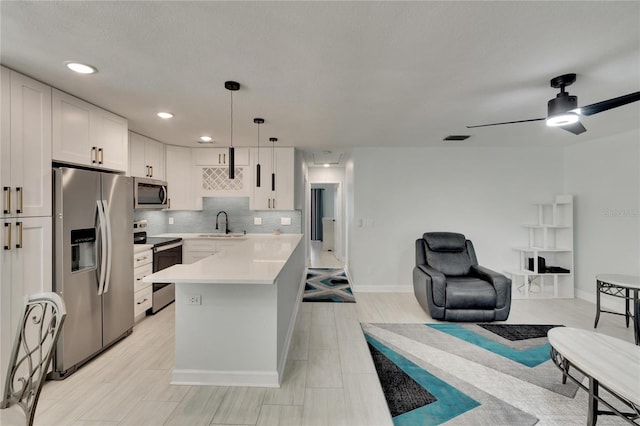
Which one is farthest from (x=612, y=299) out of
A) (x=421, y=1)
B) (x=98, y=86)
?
(x=98, y=86)

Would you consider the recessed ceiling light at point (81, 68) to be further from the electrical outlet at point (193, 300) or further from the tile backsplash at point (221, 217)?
the tile backsplash at point (221, 217)

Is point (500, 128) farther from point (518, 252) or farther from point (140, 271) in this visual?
point (140, 271)

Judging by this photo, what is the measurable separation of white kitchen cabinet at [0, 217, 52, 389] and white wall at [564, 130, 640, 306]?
249 inches

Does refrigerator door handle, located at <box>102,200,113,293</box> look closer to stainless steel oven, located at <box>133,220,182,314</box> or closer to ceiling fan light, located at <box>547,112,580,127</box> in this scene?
stainless steel oven, located at <box>133,220,182,314</box>

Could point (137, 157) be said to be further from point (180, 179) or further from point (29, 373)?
point (29, 373)

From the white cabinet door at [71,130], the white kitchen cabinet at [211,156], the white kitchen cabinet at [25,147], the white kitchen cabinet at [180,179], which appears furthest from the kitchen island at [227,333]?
the white kitchen cabinet at [211,156]

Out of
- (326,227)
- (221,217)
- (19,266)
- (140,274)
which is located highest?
(221,217)

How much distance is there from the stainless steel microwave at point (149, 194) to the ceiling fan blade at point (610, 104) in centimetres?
440

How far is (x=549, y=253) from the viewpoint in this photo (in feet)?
15.6

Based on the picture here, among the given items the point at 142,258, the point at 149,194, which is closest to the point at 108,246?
the point at 142,258

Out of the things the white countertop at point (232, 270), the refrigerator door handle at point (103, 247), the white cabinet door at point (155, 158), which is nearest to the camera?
the white countertop at point (232, 270)

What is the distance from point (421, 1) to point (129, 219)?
3192 millimetres

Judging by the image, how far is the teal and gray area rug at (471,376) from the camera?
196 cm

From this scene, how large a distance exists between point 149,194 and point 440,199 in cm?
441
